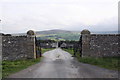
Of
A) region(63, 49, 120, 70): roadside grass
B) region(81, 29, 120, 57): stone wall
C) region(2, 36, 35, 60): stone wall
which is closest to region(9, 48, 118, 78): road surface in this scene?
region(63, 49, 120, 70): roadside grass

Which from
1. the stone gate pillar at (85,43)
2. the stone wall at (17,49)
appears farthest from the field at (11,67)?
the stone gate pillar at (85,43)

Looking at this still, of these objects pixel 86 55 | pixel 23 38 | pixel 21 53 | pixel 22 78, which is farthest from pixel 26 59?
pixel 22 78

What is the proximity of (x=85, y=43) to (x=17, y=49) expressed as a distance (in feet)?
25.7

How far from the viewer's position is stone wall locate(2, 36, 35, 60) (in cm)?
2414

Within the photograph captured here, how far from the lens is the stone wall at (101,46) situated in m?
24.1

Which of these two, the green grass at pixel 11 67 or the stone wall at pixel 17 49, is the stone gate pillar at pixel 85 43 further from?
the green grass at pixel 11 67

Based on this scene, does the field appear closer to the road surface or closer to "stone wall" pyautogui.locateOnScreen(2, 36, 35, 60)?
the road surface

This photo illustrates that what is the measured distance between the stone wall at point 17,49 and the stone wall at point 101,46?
6.09 meters

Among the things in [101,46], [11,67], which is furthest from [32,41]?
[101,46]

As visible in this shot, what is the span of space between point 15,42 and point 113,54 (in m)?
11.1

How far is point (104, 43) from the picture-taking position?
24328mm

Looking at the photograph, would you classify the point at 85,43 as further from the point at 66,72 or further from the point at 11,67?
the point at 66,72

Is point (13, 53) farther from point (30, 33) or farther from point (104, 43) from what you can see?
point (104, 43)

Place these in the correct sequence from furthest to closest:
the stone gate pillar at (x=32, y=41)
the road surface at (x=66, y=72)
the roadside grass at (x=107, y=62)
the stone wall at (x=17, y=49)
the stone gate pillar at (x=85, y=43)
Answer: the stone gate pillar at (x=85, y=43)
the stone gate pillar at (x=32, y=41)
the stone wall at (x=17, y=49)
the roadside grass at (x=107, y=62)
the road surface at (x=66, y=72)
